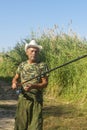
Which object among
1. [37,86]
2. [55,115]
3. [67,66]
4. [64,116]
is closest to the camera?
[37,86]

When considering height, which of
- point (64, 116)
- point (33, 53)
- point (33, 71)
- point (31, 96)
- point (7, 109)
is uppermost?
point (33, 53)

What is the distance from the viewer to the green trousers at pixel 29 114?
592cm

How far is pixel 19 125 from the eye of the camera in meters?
6.02

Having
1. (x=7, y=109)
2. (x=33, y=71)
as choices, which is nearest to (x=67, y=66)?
(x=7, y=109)

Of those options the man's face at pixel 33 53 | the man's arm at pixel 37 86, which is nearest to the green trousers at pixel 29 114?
the man's arm at pixel 37 86

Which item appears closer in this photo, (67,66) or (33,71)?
(33,71)

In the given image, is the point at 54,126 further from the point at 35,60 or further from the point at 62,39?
the point at 62,39

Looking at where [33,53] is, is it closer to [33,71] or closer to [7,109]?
[33,71]

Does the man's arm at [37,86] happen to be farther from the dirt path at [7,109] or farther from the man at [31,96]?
the dirt path at [7,109]

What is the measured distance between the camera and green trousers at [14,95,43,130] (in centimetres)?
592

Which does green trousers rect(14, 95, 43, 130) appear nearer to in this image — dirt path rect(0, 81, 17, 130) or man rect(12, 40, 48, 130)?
man rect(12, 40, 48, 130)

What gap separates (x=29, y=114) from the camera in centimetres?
596

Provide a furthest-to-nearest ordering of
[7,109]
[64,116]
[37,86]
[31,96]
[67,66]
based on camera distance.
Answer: [67,66], [7,109], [64,116], [31,96], [37,86]

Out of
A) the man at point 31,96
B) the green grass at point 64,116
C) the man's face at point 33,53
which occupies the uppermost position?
the man's face at point 33,53
